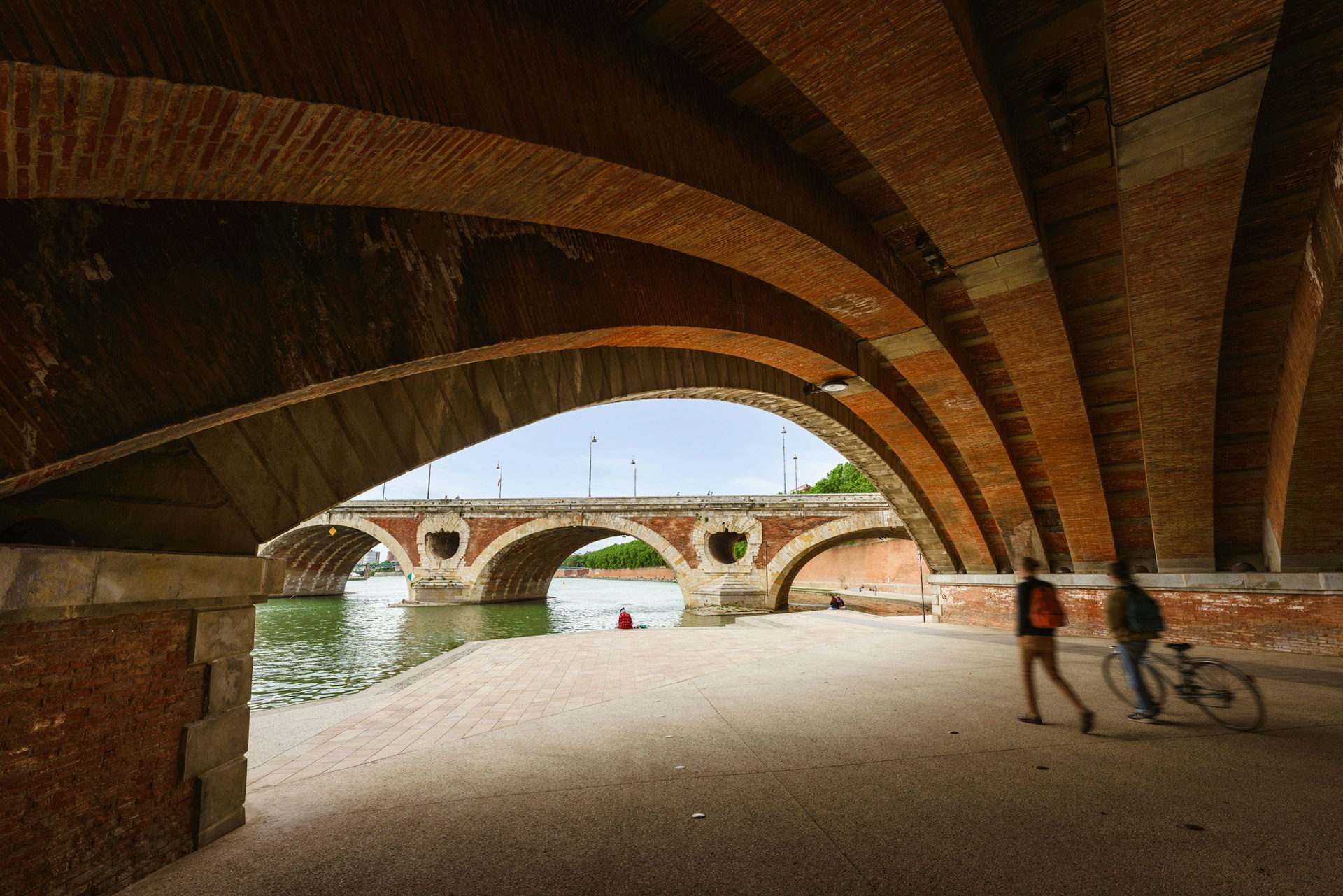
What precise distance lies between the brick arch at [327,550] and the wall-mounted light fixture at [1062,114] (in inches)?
1273

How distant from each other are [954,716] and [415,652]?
45.2 feet

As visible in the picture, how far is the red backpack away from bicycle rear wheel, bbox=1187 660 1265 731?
117cm

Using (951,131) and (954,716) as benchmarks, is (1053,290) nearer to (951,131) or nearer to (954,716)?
(951,131)

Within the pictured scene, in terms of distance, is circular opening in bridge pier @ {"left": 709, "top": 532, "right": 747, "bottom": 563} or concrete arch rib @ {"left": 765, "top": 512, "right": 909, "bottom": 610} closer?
concrete arch rib @ {"left": 765, "top": 512, "right": 909, "bottom": 610}

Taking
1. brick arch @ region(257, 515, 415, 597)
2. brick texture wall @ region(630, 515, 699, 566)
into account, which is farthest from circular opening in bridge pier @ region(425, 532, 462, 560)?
brick texture wall @ region(630, 515, 699, 566)

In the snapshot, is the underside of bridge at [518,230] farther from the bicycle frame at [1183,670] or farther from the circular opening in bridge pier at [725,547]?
the circular opening in bridge pier at [725,547]

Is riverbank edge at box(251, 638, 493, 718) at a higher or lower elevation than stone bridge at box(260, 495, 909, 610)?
lower

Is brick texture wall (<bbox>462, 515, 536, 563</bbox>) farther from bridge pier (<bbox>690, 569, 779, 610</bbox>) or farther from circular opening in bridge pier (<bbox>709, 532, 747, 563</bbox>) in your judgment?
bridge pier (<bbox>690, 569, 779, 610</bbox>)

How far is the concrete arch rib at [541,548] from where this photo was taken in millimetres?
29047

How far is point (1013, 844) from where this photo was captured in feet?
9.84

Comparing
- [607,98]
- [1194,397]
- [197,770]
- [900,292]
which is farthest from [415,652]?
[1194,397]

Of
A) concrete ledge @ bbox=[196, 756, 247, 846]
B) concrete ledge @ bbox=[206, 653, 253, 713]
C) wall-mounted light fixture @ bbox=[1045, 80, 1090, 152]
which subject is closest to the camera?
concrete ledge @ bbox=[196, 756, 247, 846]

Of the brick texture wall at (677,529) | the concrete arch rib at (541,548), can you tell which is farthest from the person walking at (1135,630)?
the brick texture wall at (677,529)

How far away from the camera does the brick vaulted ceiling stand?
2326mm
